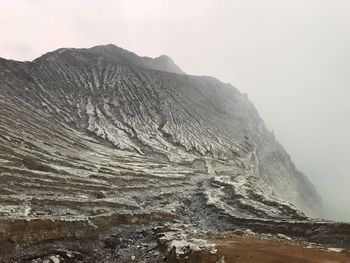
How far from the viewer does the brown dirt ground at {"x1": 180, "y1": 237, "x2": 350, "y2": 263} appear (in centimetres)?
2084

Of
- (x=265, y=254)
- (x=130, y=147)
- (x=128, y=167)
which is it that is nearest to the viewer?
(x=265, y=254)

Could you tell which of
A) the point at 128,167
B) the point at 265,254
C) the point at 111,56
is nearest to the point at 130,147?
the point at 128,167

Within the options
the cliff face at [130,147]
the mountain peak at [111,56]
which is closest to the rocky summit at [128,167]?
the cliff face at [130,147]

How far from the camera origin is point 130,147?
70.4 meters

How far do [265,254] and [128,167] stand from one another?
3424cm

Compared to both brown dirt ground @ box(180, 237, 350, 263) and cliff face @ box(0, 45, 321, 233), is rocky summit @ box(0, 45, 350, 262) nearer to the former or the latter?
cliff face @ box(0, 45, 321, 233)

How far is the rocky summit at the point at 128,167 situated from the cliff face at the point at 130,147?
0.21 m

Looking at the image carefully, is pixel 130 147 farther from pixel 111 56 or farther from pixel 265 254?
pixel 111 56

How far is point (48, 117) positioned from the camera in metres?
76.2

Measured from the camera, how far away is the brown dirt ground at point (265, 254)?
20837 mm

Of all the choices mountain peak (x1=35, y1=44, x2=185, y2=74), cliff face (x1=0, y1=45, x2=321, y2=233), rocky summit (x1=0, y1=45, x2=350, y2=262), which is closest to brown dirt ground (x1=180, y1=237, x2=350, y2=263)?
rocky summit (x1=0, y1=45, x2=350, y2=262)

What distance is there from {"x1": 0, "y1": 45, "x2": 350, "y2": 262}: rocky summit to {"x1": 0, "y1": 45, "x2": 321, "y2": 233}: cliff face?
0.69 feet

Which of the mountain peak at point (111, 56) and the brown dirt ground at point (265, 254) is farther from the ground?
the mountain peak at point (111, 56)

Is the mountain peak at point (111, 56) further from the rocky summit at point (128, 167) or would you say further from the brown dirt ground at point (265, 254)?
the brown dirt ground at point (265, 254)
